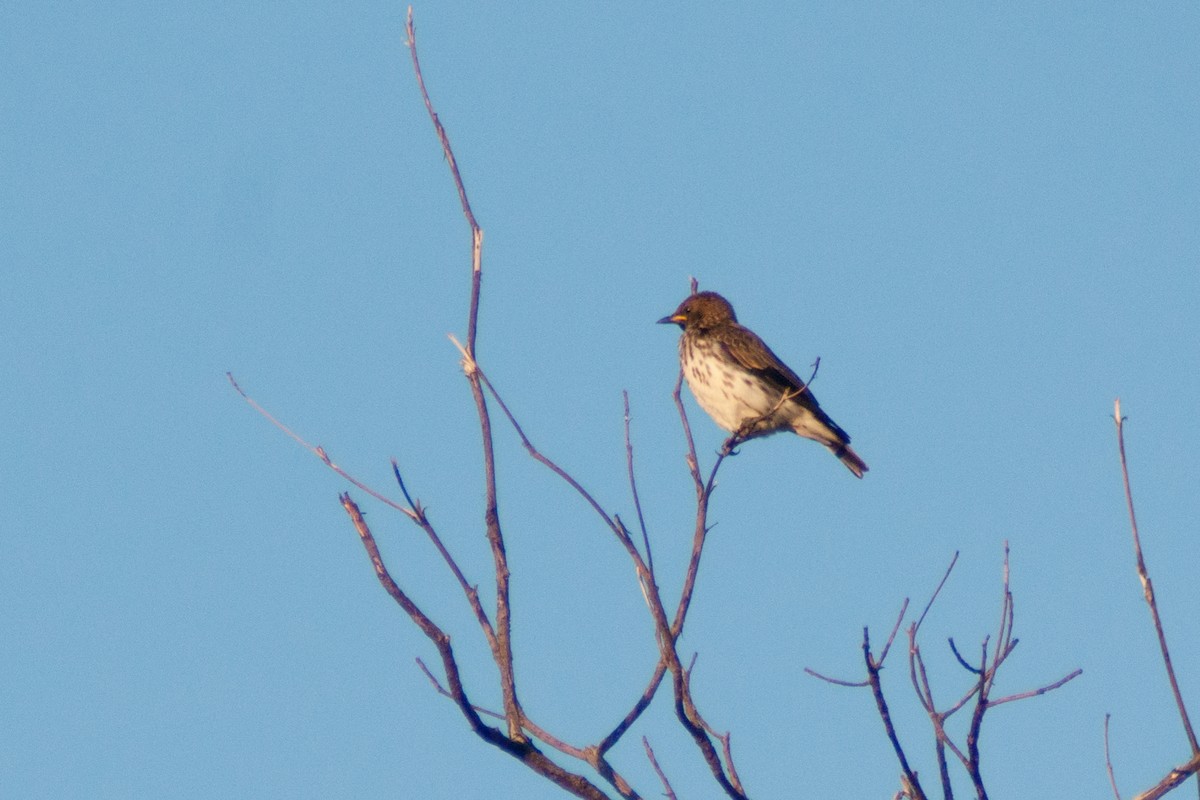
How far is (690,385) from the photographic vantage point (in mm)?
11719

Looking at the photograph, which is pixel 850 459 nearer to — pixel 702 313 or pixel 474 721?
pixel 702 313

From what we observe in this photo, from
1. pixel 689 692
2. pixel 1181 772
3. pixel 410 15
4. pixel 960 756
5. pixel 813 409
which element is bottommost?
pixel 1181 772

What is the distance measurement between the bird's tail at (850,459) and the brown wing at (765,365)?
13cm

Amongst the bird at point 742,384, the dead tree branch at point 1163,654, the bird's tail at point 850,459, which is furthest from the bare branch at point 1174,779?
the bird's tail at point 850,459

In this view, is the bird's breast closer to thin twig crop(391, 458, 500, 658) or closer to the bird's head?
the bird's head

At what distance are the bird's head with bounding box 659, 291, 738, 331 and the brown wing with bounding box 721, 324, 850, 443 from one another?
275 millimetres

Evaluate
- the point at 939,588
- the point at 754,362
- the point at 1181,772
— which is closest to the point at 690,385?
the point at 754,362

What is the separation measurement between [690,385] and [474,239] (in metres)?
7.10

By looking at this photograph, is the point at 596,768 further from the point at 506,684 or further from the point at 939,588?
the point at 939,588

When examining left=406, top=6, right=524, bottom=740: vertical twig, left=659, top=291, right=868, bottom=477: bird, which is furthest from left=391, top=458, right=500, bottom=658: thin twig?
left=659, top=291, right=868, bottom=477: bird

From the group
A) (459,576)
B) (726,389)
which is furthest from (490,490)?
(726,389)

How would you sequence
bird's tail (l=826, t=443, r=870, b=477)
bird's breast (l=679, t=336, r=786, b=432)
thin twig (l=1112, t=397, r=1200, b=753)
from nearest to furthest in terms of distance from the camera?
thin twig (l=1112, t=397, r=1200, b=753), bird's breast (l=679, t=336, r=786, b=432), bird's tail (l=826, t=443, r=870, b=477)

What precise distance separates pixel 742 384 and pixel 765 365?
0.54 m

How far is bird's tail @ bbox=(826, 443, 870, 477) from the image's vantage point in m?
12.2
